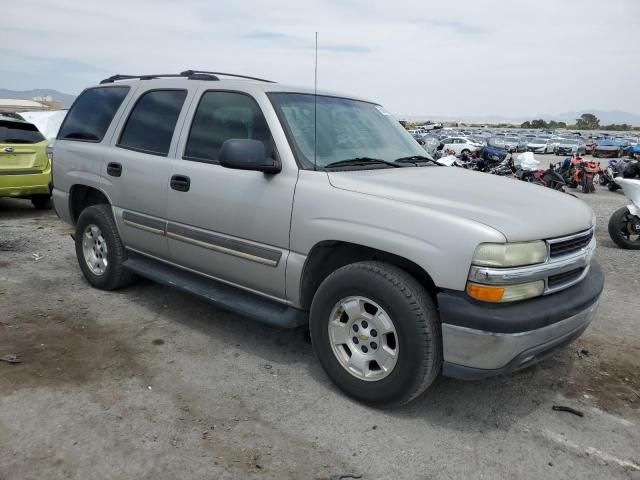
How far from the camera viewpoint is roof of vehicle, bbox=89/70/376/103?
148 inches

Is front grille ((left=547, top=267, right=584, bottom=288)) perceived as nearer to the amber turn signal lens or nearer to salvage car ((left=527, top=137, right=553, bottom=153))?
the amber turn signal lens

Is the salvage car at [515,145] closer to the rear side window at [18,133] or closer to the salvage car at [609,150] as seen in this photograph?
the salvage car at [609,150]

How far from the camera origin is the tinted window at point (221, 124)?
142 inches

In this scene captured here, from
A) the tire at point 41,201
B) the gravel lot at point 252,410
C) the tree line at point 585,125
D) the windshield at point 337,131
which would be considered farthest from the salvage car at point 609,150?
the tree line at point 585,125

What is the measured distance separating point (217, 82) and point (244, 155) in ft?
3.58

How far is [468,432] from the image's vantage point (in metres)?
2.94

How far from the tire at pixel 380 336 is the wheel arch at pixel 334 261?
10 cm

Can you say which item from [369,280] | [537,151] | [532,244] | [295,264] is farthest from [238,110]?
[537,151]

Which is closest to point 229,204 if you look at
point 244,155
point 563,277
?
point 244,155

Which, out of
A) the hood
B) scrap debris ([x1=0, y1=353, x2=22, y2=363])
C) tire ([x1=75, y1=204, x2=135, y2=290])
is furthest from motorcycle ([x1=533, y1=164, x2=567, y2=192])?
scrap debris ([x1=0, y1=353, x2=22, y2=363])

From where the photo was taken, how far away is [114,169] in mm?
4500

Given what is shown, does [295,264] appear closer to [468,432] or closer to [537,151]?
[468,432]

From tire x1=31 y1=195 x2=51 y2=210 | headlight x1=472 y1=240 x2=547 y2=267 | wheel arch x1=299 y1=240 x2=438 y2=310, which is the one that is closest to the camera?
headlight x1=472 y1=240 x2=547 y2=267

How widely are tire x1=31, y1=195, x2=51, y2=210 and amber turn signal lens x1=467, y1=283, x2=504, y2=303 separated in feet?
28.4
